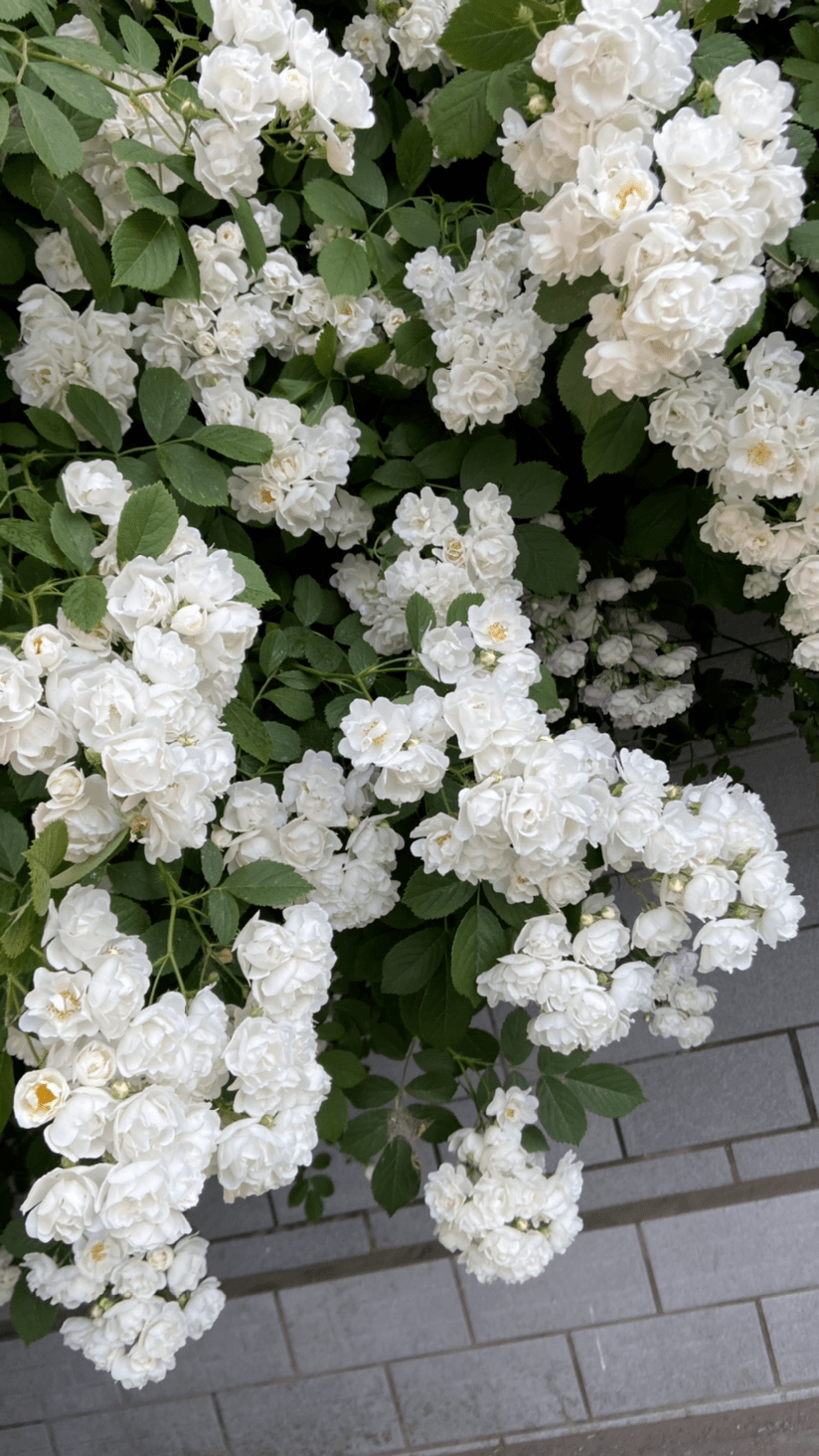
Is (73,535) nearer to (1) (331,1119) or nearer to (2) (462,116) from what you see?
(2) (462,116)

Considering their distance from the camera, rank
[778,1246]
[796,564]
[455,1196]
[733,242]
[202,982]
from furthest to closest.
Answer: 1. [778,1246]
2. [455,1196]
3. [796,564]
4. [202,982]
5. [733,242]

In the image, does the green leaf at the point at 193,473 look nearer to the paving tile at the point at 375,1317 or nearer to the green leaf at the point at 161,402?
the green leaf at the point at 161,402

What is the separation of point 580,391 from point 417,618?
0.28 metres

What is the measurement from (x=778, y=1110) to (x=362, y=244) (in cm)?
184

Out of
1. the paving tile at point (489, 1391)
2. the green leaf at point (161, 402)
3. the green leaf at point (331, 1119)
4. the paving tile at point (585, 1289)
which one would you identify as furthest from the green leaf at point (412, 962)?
the paving tile at point (489, 1391)

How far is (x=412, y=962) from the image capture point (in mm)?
1167

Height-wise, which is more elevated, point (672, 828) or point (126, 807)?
point (126, 807)

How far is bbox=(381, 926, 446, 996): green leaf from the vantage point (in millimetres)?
1165

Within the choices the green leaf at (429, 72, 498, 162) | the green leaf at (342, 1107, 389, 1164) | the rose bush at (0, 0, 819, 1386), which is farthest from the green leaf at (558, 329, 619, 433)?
the green leaf at (342, 1107, 389, 1164)

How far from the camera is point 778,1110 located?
207 centimetres

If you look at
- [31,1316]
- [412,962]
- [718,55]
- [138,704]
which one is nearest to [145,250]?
[138,704]

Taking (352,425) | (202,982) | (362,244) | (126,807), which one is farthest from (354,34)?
(202,982)

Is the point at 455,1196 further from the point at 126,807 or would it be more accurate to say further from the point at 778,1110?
the point at 778,1110

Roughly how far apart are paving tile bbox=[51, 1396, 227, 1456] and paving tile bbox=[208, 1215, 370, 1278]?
289 mm
